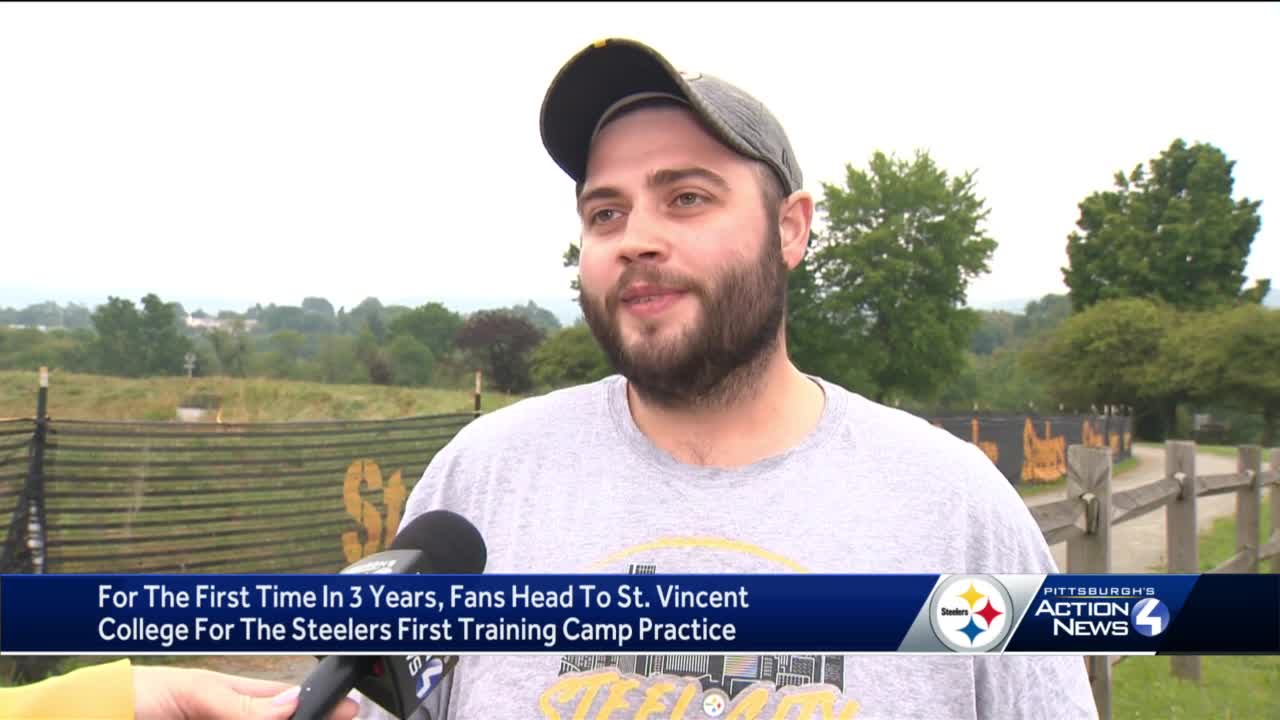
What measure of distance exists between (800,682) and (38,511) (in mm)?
6551

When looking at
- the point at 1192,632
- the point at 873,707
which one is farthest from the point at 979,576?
the point at 1192,632

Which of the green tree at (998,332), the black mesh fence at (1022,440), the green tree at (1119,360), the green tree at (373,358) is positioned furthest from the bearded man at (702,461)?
the green tree at (998,332)

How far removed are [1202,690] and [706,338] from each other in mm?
5885

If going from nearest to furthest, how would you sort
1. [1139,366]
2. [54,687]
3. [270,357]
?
1. [54,687]
2. [270,357]
3. [1139,366]

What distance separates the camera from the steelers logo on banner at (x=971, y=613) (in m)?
1.56

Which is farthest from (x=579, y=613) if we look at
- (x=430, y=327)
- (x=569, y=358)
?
(x=569, y=358)

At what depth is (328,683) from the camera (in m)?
1.13

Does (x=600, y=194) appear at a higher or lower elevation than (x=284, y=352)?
Result: lower

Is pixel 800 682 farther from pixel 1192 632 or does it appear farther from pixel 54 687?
pixel 54 687

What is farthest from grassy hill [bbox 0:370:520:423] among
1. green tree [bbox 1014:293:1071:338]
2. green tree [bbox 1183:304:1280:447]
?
green tree [bbox 1014:293:1071:338]

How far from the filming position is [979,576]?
162 centimetres

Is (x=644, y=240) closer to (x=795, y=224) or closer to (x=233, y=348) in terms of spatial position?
(x=795, y=224)

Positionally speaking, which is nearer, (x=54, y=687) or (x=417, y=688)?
(x=54, y=687)

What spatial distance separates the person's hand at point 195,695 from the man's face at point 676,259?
833 mm
